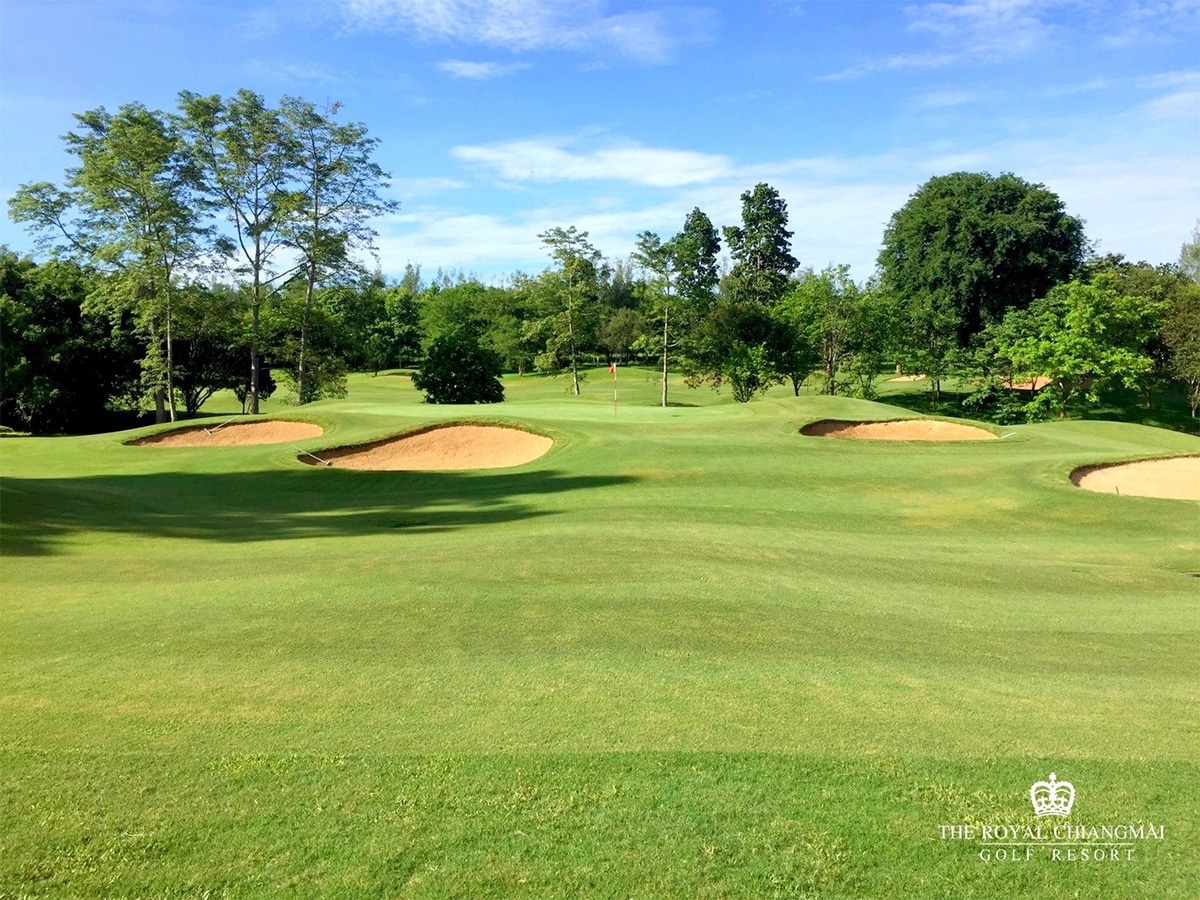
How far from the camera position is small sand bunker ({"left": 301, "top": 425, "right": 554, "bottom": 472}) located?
29.3 metres

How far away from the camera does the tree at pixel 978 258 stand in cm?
6406

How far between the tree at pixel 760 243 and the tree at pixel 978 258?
20.3m

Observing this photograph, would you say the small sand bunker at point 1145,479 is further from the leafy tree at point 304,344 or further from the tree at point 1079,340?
the leafy tree at point 304,344

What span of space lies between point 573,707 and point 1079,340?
5571 centimetres

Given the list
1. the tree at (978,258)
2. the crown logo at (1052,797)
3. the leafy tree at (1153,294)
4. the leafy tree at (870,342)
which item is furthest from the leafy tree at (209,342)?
the leafy tree at (1153,294)

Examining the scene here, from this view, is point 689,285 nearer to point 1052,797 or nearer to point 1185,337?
point 1185,337

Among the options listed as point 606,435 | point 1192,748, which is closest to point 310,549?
point 1192,748

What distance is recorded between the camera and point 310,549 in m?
14.8

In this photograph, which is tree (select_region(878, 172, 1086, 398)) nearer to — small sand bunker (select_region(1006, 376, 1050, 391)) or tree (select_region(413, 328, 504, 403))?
small sand bunker (select_region(1006, 376, 1050, 391))

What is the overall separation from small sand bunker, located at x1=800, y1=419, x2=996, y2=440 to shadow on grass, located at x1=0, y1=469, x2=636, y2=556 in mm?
12072

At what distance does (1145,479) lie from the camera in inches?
977

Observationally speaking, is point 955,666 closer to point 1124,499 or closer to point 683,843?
point 683,843

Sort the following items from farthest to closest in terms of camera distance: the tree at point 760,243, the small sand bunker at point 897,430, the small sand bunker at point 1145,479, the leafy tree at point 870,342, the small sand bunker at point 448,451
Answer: the tree at point 760,243, the leafy tree at point 870,342, the small sand bunker at point 897,430, the small sand bunker at point 448,451, the small sand bunker at point 1145,479

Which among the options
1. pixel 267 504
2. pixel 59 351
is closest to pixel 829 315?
pixel 267 504
